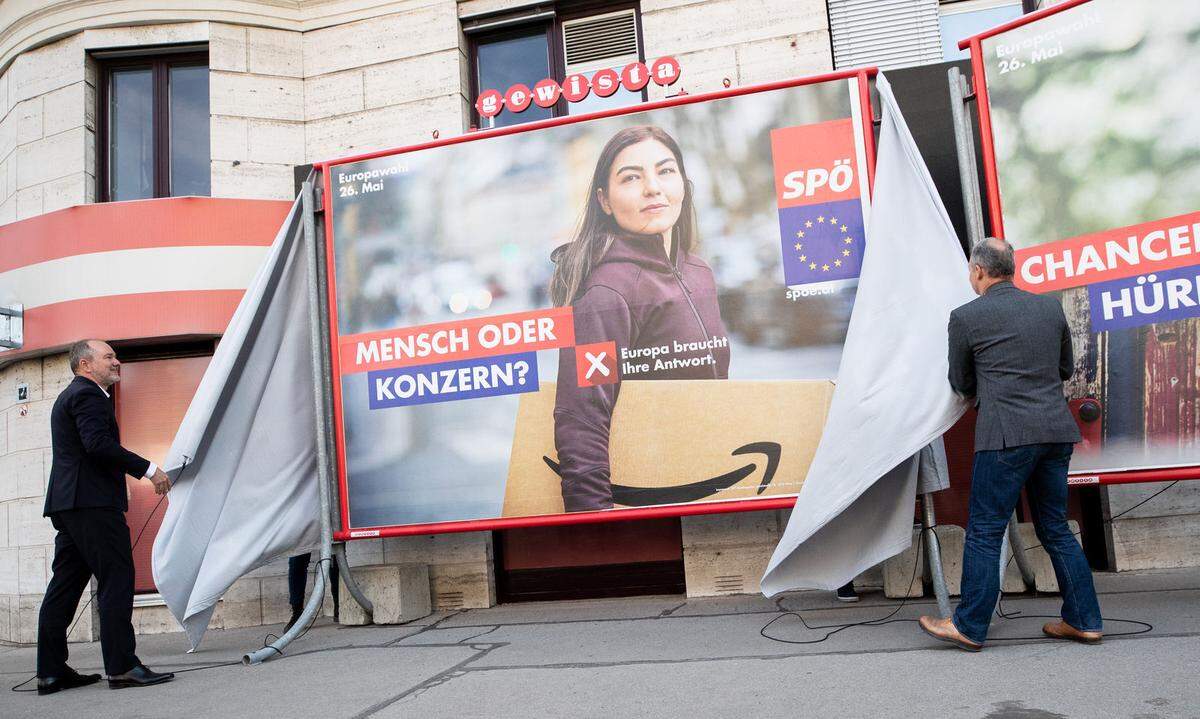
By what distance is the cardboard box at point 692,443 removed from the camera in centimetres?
542

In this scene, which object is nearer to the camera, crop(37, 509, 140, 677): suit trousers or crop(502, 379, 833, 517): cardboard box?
crop(37, 509, 140, 677): suit trousers

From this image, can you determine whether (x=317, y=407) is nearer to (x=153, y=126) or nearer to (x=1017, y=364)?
(x=153, y=126)

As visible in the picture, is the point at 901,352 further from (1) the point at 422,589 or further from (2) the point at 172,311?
(2) the point at 172,311

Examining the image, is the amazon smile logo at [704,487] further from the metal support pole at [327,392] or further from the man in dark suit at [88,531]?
the man in dark suit at [88,531]

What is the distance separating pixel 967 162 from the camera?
520cm

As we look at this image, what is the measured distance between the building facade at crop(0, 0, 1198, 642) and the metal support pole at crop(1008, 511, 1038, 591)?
72.1 inches

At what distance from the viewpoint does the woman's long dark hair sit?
582 centimetres

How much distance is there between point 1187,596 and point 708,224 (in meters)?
3.43

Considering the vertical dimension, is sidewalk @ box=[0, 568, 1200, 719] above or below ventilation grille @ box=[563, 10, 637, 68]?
below

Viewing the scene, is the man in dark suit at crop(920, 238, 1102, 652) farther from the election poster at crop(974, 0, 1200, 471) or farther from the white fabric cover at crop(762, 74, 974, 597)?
the election poster at crop(974, 0, 1200, 471)

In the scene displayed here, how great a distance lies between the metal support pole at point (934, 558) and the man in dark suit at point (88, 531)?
4104mm

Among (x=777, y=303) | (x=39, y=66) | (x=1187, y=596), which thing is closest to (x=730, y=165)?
(x=777, y=303)

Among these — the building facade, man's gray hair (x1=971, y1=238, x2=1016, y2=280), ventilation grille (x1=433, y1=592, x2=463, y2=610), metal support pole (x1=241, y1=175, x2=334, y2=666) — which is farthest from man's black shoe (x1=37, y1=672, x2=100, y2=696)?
man's gray hair (x1=971, y1=238, x2=1016, y2=280)

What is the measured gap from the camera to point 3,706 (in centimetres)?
471
